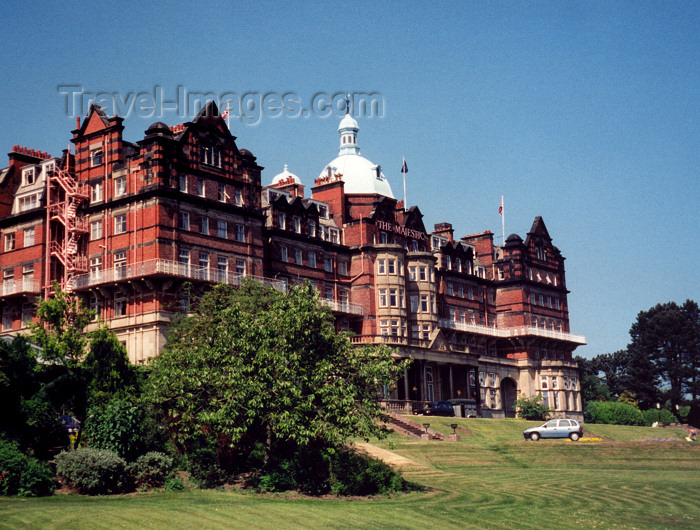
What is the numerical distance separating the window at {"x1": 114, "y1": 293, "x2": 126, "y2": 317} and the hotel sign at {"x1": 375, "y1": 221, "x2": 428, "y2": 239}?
2845 centimetres

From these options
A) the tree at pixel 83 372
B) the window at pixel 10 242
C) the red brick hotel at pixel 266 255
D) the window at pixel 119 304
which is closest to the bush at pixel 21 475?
the tree at pixel 83 372

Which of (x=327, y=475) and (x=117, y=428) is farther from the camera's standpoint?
(x=117, y=428)

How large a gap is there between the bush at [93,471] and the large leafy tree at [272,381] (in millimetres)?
3807

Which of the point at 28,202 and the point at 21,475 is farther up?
the point at 28,202

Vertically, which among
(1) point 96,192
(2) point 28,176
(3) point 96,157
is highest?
(3) point 96,157

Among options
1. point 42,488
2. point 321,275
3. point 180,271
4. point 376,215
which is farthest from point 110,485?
point 376,215

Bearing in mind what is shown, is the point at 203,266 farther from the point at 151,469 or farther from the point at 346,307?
the point at 151,469

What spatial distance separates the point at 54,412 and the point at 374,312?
146 ft

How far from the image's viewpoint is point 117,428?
39375mm

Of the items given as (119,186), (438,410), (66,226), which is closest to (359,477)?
(438,410)

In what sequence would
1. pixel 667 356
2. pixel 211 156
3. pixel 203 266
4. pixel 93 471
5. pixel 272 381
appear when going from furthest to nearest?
1. pixel 667 356
2. pixel 211 156
3. pixel 203 266
4. pixel 272 381
5. pixel 93 471

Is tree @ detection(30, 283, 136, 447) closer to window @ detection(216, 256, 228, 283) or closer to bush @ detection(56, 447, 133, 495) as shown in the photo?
bush @ detection(56, 447, 133, 495)

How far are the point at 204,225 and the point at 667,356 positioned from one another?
7816 cm

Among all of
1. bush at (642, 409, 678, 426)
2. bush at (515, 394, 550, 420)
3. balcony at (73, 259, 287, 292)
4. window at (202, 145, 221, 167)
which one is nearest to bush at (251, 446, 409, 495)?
balcony at (73, 259, 287, 292)
